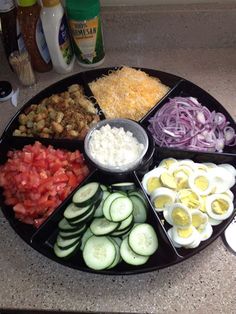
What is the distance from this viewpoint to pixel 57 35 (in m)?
1.48

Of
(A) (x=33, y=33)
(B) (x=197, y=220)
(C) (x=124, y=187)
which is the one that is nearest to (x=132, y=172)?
(C) (x=124, y=187)

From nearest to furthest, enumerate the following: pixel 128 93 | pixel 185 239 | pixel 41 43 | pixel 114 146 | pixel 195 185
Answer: pixel 185 239, pixel 195 185, pixel 114 146, pixel 128 93, pixel 41 43

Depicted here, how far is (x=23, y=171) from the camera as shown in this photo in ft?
4.04

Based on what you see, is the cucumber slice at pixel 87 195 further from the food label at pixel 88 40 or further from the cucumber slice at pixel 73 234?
the food label at pixel 88 40

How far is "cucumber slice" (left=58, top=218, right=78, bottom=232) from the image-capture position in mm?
1119

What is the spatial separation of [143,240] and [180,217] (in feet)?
0.42

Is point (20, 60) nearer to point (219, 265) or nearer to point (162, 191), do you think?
point (162, 191)

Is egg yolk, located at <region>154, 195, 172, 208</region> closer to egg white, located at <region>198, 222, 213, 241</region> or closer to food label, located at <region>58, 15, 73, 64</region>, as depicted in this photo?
egg white, located at <region>198, 222, 213, 241</region>

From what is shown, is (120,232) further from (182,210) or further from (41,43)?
(41,43)

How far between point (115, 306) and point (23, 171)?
1.70ft

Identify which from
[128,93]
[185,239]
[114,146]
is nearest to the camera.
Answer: [185,239]

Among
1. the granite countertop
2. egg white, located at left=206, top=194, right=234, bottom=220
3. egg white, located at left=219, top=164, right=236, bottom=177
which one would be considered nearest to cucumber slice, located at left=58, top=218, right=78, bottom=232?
the granite countertop

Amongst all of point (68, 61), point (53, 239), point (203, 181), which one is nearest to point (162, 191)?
point (203, 181)

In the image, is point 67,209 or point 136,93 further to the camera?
point 136,93
